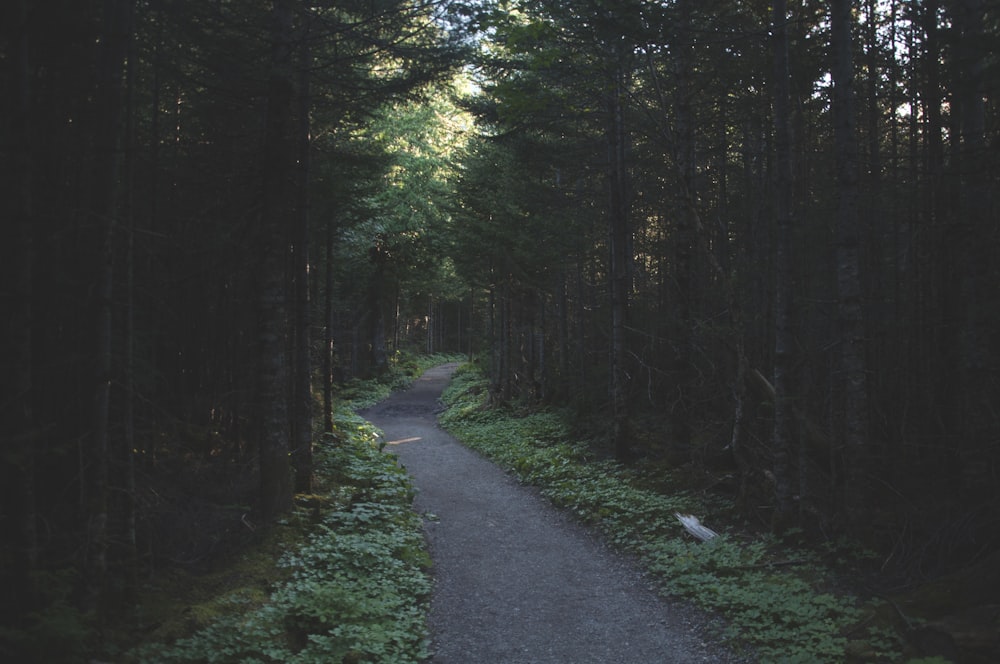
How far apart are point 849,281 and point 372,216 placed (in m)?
11.3

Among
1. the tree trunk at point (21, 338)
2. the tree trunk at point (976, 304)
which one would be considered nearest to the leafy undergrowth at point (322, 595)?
the tree trunk at point (21, 338)

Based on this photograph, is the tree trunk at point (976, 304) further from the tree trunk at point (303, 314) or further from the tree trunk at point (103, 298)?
the tree trunk at point (303, 314)

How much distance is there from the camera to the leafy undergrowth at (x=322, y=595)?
5.70 m

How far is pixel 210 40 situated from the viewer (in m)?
8.82

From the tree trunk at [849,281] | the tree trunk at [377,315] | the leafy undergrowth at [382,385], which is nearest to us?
the tree trunk at [849,281]

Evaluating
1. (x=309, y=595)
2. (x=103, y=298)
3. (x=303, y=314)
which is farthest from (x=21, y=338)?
(x=303, y=314)

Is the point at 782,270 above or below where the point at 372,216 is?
below

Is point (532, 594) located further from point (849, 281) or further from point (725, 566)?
point (849, 281)

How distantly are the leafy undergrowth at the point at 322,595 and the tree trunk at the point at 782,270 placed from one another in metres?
4.91

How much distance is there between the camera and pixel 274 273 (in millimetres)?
9320

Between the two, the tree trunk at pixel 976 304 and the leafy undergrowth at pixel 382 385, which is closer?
the tree trunk at pixel 976 304

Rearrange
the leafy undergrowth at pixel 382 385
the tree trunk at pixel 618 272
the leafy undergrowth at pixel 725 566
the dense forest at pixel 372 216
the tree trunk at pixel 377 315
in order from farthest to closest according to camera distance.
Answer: the tree trunk at pixel 377 315
the leafy undergrowth at pixel 382 385
the tree trunk at pixel 618 272
the dense forest at pixel 372 216
the leafy undergrowth at pixel 725 566

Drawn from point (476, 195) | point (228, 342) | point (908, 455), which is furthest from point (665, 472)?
point (476, 195)

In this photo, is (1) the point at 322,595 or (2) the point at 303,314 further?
(2) the point at 303,314
